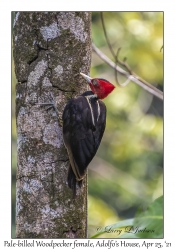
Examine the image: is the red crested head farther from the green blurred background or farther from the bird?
the green blurred background

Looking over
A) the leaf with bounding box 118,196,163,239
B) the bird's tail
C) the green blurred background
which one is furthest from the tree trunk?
the green blurred background

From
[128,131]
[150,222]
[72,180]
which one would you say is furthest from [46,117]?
[128,131]

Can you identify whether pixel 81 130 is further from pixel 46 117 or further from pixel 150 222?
pixel 150 222

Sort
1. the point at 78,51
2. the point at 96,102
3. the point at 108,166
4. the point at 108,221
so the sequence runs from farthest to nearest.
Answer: the point at 108,166 < the point at 108,221 < the point at 96,102 < the point at 78,51

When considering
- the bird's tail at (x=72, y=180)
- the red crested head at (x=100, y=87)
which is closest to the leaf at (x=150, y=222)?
the bird's tail at (x=72, y=180)

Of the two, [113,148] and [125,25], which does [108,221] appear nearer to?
[113,148]
